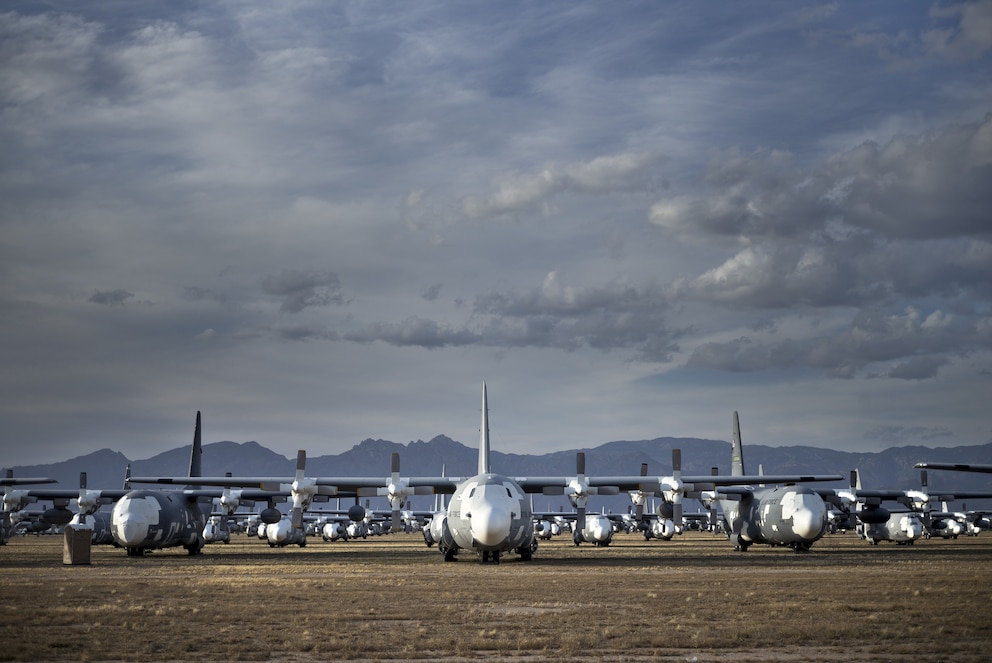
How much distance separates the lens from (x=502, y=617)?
20.2 metres

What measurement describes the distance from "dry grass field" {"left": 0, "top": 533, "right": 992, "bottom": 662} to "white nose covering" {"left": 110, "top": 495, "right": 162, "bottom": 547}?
16293 mm

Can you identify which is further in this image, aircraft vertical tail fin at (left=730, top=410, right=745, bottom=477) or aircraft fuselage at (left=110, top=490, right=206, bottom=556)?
aircraft vertical tail fin at (left=730, top=410, right=745, bottom=477)

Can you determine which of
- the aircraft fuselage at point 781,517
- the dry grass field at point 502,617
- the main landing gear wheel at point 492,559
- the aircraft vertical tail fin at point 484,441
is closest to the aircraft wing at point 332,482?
the aircraft vertical tail fin at point 484,441

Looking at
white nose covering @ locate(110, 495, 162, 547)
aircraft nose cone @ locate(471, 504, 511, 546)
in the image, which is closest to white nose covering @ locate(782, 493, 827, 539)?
aircraft nose cone @ locate(471, 504, 511, 546)

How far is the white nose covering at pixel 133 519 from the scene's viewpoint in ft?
165

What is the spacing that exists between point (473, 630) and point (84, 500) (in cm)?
5049

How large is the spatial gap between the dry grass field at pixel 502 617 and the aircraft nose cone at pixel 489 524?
4.94 metres

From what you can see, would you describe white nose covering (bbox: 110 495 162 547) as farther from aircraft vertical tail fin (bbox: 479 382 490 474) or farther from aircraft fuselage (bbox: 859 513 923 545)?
aircraft fuselage (bbox: 859 513 923 545)

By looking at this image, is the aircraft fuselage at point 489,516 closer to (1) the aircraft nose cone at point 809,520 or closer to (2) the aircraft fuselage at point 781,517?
(1) the aircraft nose cone at point 809,520

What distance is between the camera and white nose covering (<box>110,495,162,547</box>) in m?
50.4

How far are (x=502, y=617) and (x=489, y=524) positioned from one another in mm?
19142

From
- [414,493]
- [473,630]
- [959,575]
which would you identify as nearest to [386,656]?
[473,630]

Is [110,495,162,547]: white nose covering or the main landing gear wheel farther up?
[110,495,162,547]: white nose covering

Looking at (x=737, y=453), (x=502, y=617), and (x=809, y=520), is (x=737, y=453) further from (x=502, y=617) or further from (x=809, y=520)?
(x=502, y=617)
